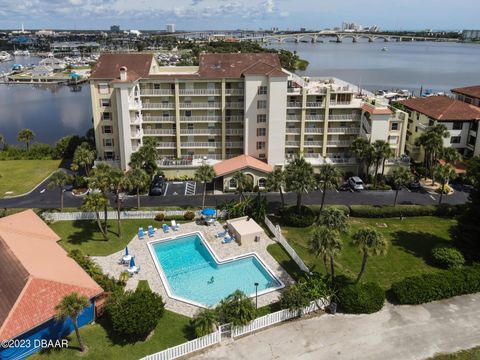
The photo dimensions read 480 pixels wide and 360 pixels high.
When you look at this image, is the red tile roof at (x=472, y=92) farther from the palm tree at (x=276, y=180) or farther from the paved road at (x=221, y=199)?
the palm tree at (x=276, y=180)

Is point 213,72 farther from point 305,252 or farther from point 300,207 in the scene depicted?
point 305,252

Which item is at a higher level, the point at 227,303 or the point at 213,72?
the point at 213,72

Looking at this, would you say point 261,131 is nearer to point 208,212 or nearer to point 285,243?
point 208,212

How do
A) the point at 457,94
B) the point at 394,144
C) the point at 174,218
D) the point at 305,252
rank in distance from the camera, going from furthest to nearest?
the point at 457,94 → the point at 394,144 → the point at 174,218 → the point at 305,252

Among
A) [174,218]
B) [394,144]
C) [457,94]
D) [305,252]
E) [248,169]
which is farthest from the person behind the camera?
[457,94]

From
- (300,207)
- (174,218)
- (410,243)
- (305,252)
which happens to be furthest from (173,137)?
(410,243)

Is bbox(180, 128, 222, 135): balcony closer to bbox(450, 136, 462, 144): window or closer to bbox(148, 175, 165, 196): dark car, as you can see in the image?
bbox(148, 175, 165, 196): dark car

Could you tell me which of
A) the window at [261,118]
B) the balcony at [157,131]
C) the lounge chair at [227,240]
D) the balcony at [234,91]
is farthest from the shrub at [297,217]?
the balcony at [157,131]
